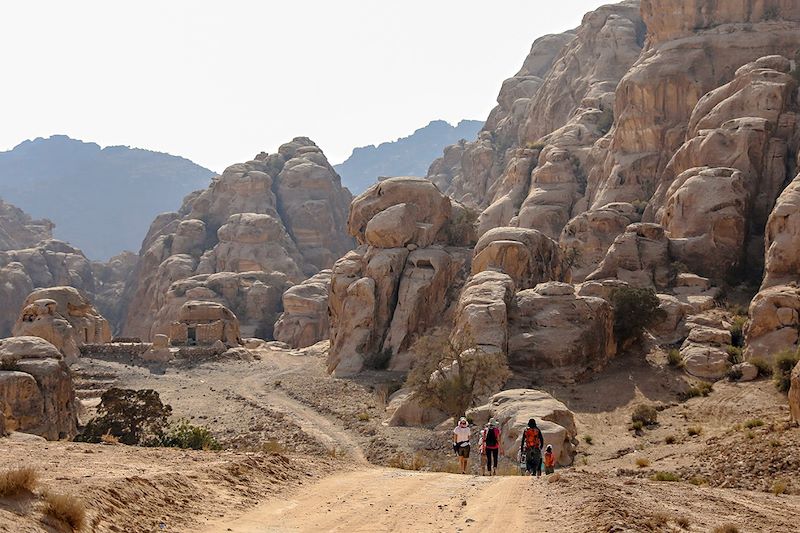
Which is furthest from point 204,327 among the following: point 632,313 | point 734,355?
point 734,355

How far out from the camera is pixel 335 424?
38.4 meters

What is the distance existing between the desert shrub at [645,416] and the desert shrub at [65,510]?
27355mm

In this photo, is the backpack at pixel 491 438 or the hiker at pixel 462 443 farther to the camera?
the hiker at pixel 462 443

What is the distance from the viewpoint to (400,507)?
44.5 ft

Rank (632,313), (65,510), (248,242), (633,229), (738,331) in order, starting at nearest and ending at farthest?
(65,510)
(738,331)
(632,313)
(633,229)
(248,242)

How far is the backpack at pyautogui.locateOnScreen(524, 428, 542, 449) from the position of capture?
67.5 ft

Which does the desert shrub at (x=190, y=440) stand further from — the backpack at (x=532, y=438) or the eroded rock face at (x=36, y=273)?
the eroded rock face at (x=36, y=273)

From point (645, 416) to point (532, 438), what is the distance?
48.8 ft

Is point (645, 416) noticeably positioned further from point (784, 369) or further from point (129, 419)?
point (129, 419)

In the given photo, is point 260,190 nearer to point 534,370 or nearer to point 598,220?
point 598,220

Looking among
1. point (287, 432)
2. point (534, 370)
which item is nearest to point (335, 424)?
point (287, 432)

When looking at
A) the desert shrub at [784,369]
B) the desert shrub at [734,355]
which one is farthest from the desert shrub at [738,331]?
the desert shrub at [784,369]

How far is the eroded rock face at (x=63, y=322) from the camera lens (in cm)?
5491

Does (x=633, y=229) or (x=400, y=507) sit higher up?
(x=633, y=229)
